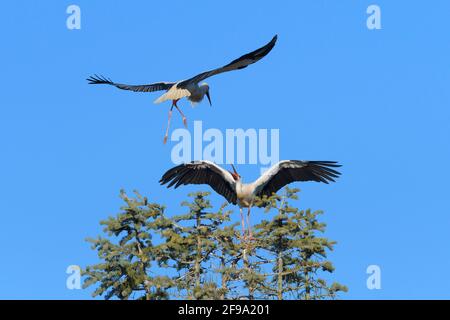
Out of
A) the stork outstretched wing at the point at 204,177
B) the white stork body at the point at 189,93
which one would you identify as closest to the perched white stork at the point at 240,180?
the stork outstretched wing at the point at 204,177

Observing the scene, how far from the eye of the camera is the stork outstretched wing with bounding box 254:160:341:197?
33.6 m

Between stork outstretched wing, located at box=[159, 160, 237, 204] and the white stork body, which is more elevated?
the white stork body

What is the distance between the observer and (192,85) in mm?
34625

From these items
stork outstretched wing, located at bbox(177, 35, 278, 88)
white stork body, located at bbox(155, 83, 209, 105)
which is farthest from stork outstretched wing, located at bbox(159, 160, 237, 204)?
stork outstretched wing, located at bbox(177, 35, 278, 88)

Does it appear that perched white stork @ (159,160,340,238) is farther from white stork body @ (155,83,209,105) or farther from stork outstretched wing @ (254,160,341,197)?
white stork body @ (155,83,209,105)

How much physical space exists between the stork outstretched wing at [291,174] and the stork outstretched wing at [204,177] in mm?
782

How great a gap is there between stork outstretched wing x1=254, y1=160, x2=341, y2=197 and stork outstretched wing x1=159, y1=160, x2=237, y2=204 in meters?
0.78

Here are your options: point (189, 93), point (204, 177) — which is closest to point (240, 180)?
point (204, 177)

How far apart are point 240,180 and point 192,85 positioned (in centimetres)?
305

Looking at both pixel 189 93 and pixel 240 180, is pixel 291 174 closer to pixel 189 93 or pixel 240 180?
pixel 240 180
